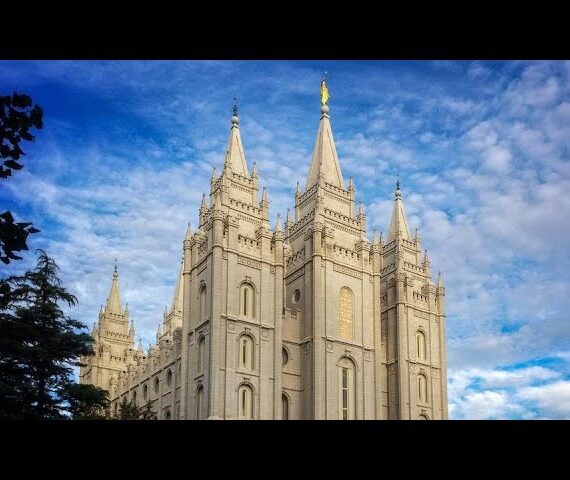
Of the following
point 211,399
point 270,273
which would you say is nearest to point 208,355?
point 211,399

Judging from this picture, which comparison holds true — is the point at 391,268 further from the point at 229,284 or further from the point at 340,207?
the point at 229,284

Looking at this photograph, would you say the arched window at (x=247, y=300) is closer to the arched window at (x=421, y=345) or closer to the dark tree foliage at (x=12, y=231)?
the arched window at (x=421, y=345)

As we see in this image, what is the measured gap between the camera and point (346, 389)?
4641 centimetres

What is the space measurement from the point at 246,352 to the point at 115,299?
1660 inches

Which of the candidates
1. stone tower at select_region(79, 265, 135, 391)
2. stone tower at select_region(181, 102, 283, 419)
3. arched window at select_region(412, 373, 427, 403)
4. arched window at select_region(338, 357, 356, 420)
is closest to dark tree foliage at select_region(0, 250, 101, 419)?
stone tower at select_region(181, 102, 283, 419)

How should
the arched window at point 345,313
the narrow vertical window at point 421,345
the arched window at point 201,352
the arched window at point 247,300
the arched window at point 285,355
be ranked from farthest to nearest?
the narrow vertical window at point 421,345
the arched window at point 345,313
the arched window at point 285,355
the arched window at point 247,300
the arched window at point 201,352

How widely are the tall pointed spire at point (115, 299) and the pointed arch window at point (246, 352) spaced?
40.1 metres

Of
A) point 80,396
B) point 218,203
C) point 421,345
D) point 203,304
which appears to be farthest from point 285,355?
point 80,396

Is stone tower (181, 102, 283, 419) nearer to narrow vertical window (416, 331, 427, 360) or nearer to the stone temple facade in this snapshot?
the stone temple facade

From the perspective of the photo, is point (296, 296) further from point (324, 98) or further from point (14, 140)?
point (14, 140)

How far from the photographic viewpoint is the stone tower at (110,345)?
74.3m

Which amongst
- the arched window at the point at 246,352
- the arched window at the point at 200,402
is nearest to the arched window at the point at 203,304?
the arched window at the point at 246,352
